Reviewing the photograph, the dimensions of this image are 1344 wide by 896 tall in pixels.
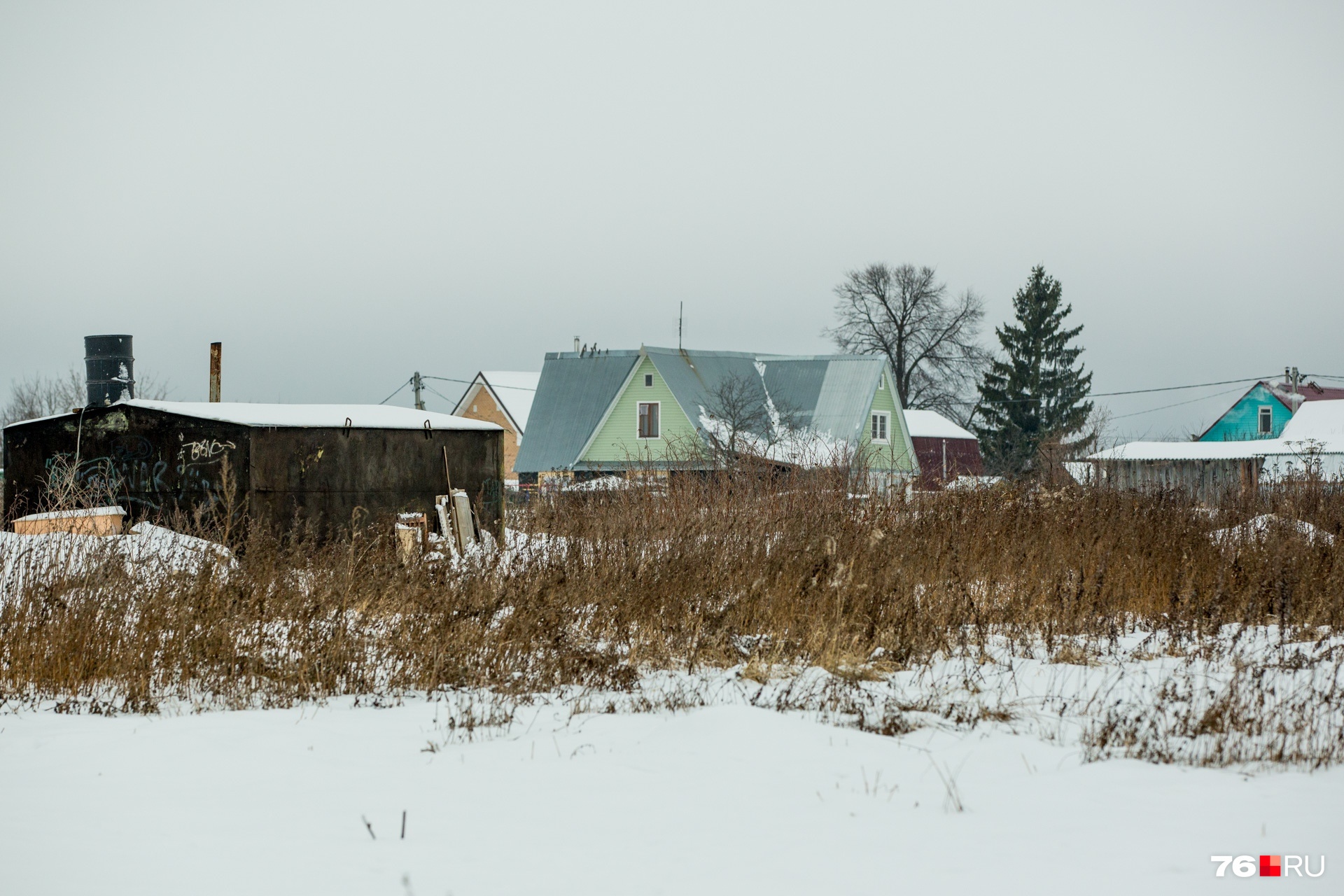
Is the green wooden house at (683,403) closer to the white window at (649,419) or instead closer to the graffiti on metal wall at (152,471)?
the white window at (649,419)

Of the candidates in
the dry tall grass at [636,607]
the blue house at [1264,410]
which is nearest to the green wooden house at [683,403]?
the blue house at [1264,410]

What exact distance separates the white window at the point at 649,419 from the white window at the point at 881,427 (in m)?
7.87

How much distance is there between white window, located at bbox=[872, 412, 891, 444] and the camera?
40.3 m

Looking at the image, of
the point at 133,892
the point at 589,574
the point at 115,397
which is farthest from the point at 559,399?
the point at 133,892

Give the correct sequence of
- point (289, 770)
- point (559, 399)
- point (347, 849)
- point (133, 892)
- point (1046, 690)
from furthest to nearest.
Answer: point (559, 399) < point (1046, 690) < point (289, 770) < point (347, 849) < point (133, 892)

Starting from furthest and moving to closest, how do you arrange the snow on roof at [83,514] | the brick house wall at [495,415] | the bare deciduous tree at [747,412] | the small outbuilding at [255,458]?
the brick house wall at [495,415]
the bare deciduous tree at [747,412]
the small outbuilding at [255,458]
the snow on roof at [83,514]

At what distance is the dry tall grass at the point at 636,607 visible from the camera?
22.1 ft

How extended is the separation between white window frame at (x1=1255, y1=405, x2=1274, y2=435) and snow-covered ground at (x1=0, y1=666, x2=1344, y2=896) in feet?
183

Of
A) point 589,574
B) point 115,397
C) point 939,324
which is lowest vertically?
point 589,574

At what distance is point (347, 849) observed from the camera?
4.02 metres

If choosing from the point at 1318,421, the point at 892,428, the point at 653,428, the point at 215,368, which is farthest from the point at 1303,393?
the point at 215,368

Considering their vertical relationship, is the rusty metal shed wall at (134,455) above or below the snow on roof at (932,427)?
below

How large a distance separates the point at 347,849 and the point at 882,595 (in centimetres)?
483

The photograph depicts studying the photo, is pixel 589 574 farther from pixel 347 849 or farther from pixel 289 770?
pixel 347 849
